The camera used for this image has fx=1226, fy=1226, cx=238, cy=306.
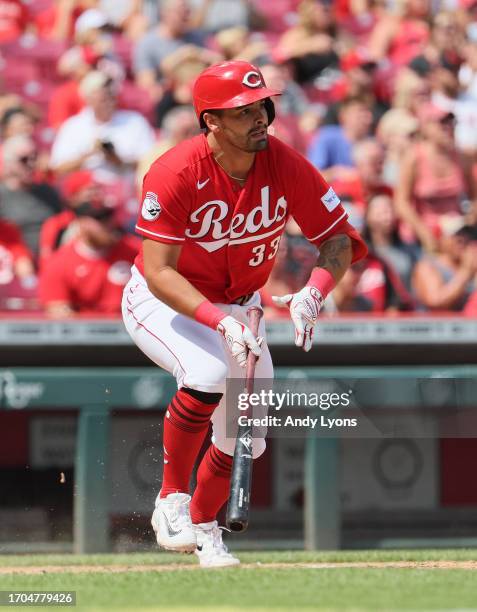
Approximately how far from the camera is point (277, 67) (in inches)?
337

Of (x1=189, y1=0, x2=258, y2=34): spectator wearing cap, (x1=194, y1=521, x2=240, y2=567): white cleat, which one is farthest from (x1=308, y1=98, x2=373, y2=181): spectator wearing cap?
(x1=194, y1=521, x2=240, y2=567): white cleat

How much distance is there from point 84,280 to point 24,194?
0.98 meters

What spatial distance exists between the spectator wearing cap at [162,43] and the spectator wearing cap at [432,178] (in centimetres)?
186

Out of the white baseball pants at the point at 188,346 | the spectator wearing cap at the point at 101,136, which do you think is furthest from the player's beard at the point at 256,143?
the spectator wearing cap at the point at 101,136

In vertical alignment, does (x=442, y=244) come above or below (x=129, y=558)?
above

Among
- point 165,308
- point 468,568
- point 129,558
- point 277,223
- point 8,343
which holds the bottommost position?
point 129,558

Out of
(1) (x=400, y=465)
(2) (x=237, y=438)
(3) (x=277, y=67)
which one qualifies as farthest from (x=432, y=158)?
(2) (x=237, y=438)

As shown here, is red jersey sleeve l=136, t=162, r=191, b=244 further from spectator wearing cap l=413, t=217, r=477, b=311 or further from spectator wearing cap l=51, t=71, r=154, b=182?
spectator wearing cap l=51, t=71, r=154, b=182

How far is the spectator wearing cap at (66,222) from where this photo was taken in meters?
6.97

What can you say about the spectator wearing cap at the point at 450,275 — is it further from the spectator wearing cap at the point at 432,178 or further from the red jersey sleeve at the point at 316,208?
the red jersey sleeve at the point at 316,208

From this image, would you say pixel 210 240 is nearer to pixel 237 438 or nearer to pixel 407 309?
pixel 237 438

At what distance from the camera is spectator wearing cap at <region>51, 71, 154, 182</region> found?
791 cm

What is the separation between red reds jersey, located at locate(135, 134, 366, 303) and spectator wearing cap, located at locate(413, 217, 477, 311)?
97.7 inches

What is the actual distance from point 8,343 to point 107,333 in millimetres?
515
